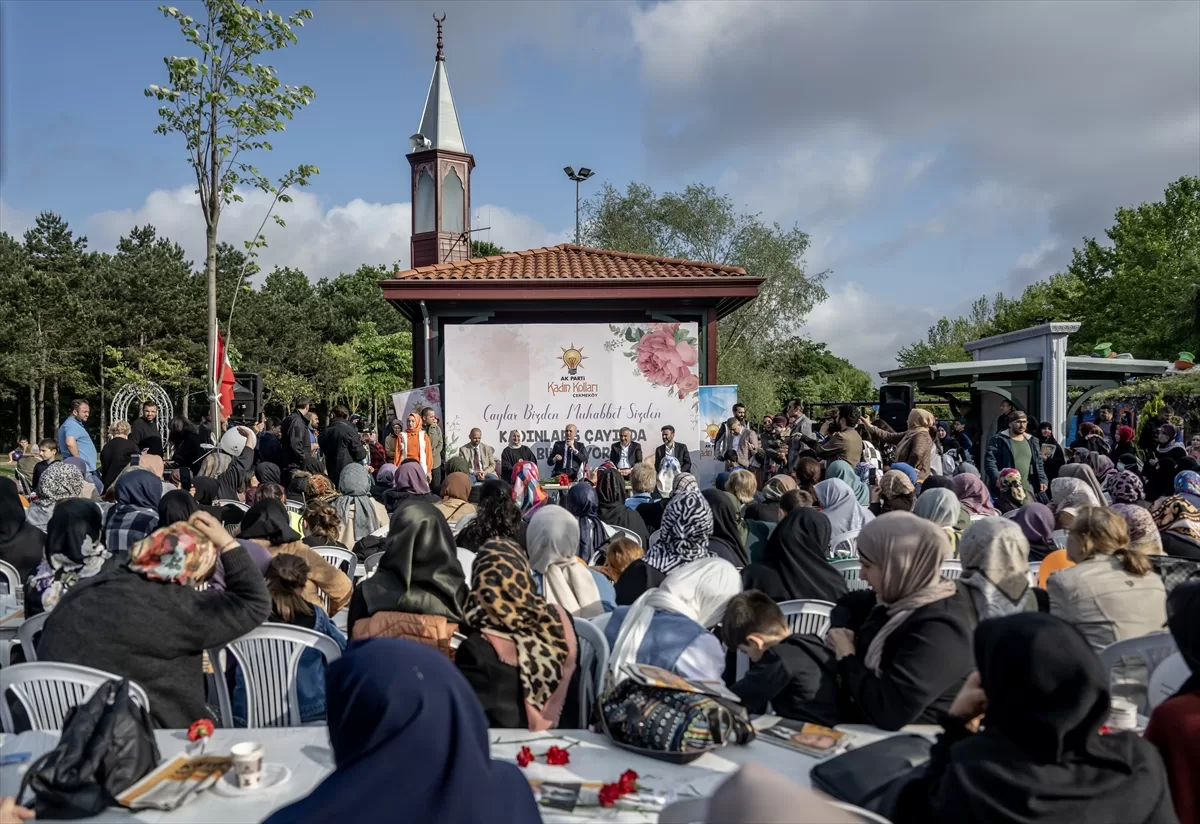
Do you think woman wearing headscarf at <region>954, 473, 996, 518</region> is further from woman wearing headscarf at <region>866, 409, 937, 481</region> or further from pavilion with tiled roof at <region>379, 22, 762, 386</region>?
pavilion with tiled roof at <region>379, 22, 762, 386</region>

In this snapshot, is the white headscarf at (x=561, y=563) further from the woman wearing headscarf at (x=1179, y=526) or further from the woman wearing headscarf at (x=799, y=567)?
the woman wearing headscarf at (x=1179, y=526)

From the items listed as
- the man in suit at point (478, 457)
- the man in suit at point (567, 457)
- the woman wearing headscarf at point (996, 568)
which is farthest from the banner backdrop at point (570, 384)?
the woman wearing headscarf at point (996, 568)

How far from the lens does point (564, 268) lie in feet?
47.8

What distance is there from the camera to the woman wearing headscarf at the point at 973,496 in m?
6.69

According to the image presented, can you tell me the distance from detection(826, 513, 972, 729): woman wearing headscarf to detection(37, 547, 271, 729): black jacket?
216 centimetres

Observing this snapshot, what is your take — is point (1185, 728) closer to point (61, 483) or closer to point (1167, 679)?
point (1167, 679)

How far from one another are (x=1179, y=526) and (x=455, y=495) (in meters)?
4.82

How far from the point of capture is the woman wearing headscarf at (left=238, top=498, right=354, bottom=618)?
4.26 m

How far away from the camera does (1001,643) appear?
5.57 feet

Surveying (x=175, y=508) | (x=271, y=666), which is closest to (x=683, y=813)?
(x=271, y=666)

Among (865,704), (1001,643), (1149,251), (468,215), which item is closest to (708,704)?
(865,704)

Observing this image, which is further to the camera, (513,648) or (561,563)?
(561,563)

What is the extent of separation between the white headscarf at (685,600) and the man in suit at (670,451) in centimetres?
895

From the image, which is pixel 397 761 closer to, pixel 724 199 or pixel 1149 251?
pixel 724 199
